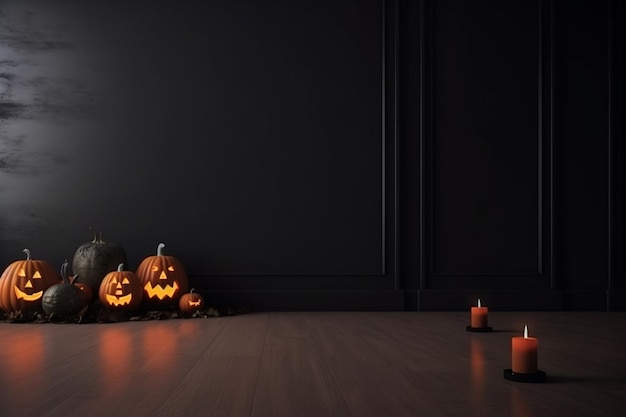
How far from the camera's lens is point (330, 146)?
4.39m

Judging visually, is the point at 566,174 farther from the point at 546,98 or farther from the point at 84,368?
the point at 84,368

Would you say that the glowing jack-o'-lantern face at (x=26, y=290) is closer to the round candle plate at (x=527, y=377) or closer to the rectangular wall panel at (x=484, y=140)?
the rectangular wall panel at (x=484, y=140)

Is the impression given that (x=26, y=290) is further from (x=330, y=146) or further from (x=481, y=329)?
(x=481, y=329)

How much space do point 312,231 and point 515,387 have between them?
2.58 meters

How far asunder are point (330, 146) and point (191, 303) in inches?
55.7

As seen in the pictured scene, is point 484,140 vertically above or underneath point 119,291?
above

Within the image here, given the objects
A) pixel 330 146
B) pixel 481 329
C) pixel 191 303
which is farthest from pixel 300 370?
pixel 330 146

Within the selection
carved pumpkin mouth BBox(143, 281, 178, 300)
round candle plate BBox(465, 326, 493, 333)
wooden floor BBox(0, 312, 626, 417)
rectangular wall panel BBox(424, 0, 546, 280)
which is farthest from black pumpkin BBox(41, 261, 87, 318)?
rectangular wall panel BBox(424, 0, 546, 280)

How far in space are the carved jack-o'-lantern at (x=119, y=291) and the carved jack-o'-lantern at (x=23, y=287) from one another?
35 cm

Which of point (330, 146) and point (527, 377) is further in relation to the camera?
point (330, 146)

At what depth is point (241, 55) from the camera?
14.4ft

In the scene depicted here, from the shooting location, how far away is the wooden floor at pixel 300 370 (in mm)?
1636

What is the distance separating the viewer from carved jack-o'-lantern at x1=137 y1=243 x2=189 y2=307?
12.9ft

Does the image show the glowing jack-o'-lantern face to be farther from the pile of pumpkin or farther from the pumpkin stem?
the pumpkin stem
